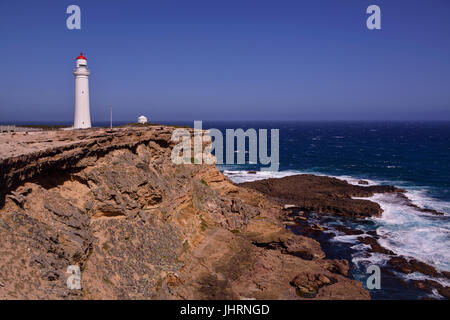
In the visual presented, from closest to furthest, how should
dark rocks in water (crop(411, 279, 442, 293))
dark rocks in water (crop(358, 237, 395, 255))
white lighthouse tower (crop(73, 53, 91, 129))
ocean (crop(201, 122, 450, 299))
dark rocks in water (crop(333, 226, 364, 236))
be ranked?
dark rocks in water (crop(411, 279, 442, 293)) → ocean (crop(201, 122, 450, 299)) → dark rocks in water (crop(358, 237, 395, 255)) → white lighthouse tower (crop(73, 53, 91, 129)) → dark rocks in water (crop(333, 226, 364, 236))

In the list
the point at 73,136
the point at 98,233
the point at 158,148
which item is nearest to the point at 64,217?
the point at 98,233

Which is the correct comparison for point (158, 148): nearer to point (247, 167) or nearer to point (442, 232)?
point (442, 232)

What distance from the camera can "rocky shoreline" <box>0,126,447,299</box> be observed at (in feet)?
52.1

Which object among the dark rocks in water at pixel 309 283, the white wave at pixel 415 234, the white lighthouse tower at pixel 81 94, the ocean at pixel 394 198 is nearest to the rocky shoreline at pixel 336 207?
the ocean at pixel 394 198

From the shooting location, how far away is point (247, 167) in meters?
72.8

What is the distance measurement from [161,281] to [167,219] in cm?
593

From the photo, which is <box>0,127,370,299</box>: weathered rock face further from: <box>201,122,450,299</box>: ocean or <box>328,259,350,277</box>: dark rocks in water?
<box>201,122,450,299</box>: ocean

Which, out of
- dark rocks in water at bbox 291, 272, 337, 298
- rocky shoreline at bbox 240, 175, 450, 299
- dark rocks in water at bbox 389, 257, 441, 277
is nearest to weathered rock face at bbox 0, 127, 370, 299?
dark rocks in water at bbox 291, 272, 337, 298

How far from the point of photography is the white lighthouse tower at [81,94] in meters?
35.3

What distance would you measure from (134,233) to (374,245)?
22.8 metres

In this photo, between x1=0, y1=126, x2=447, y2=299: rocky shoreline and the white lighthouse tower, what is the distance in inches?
409

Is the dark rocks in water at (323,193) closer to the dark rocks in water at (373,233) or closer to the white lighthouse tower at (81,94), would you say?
the dark rocks in water at (373,233)

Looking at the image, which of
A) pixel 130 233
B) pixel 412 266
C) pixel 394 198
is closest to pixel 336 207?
pixel 394 198

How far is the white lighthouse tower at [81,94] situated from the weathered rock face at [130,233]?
1074 cm
